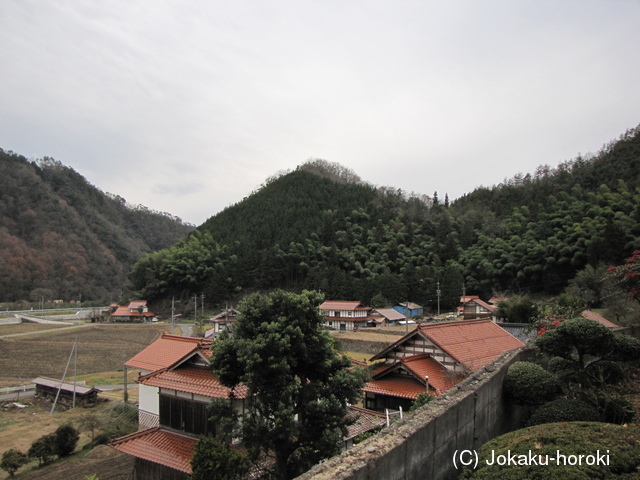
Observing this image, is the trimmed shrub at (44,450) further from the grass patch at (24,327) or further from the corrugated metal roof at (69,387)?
the grass patch at (24,327)

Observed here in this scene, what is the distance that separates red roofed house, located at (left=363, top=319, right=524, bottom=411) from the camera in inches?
479

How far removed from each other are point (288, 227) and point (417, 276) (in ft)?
107

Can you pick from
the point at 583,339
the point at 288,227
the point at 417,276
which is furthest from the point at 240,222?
the point at 583,339

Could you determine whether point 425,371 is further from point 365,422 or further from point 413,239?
point 413,239

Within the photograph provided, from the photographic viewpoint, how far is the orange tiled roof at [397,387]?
39.0ft

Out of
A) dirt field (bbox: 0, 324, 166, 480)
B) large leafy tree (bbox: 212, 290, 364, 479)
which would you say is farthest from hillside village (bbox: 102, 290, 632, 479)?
dirt field (bbox: 0, 324, 166, 480)

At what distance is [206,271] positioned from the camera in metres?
69.8

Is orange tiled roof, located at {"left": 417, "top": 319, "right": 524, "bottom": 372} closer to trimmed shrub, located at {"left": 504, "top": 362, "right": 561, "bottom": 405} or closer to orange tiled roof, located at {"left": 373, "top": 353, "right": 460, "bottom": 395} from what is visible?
orange tiled roof, located at {"left": 373, "top": 353, "right": 460, "bottom": 395}

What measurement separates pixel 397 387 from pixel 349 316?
1435 inches

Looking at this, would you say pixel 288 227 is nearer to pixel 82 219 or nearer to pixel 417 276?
pixel 417 276

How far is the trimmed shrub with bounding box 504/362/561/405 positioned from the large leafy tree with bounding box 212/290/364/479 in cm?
308

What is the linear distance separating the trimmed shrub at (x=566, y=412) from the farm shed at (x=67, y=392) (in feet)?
71.8

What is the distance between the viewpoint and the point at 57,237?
92312mm

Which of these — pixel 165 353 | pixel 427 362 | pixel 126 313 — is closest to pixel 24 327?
pixel 126 313
